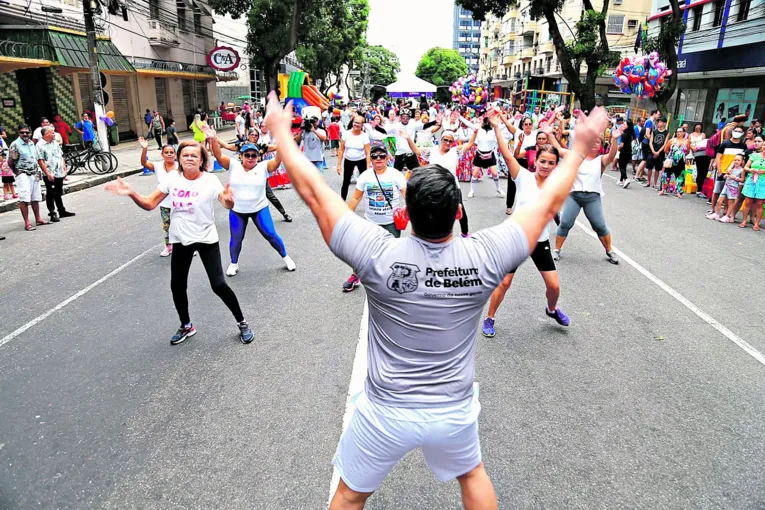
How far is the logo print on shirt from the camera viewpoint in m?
1.81

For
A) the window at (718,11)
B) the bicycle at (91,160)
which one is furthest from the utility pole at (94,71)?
the window at (718,11)

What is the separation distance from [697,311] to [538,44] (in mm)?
57356

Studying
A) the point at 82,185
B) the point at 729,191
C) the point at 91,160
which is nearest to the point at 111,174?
the point at 91,160

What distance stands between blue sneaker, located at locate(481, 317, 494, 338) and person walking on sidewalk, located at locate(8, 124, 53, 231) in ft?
27.9

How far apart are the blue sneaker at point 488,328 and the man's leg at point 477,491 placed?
10.2 ft

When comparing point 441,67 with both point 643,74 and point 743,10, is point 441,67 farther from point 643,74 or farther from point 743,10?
point 643,74

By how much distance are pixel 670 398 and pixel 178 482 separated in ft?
11.5

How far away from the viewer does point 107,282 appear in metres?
6.71

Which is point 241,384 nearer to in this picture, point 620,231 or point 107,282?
point 107,282

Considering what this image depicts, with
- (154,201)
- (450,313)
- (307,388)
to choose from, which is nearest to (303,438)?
(307,388)

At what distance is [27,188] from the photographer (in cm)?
941

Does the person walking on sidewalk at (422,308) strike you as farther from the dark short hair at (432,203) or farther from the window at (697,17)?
the window at (697,17)

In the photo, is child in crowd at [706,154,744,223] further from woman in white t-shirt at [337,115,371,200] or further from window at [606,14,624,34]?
window at [606,14,624,34]

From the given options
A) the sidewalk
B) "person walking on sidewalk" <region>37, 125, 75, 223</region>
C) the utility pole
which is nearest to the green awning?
the utility pole
